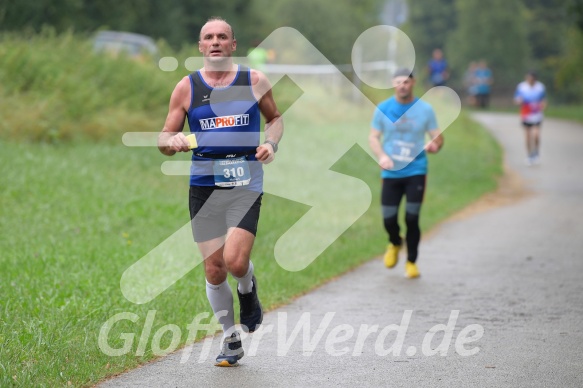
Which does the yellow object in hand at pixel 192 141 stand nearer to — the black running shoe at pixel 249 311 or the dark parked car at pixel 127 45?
the black running shoe at pixel 249 311

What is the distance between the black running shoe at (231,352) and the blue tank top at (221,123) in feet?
3.27

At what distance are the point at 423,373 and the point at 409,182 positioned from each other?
4.35m

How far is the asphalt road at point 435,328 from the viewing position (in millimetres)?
6488

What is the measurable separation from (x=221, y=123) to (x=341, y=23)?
87.4ft

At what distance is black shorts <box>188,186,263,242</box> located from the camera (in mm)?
6738

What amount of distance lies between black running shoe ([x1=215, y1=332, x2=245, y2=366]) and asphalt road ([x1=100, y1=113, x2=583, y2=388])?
9cm

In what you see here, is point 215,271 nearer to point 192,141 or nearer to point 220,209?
point 220,209

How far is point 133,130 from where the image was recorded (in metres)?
18.0

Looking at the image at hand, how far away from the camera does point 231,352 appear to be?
6805 mm

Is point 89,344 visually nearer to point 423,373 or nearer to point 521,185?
point 423,373

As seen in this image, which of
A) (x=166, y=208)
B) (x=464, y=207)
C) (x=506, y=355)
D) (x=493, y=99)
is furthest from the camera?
(x=493, y=99)

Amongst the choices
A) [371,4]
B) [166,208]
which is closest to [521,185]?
[166,208]

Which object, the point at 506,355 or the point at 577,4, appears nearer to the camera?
the point at 506,355

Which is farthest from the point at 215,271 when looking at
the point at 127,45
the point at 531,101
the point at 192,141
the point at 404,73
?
the point at 531,101
